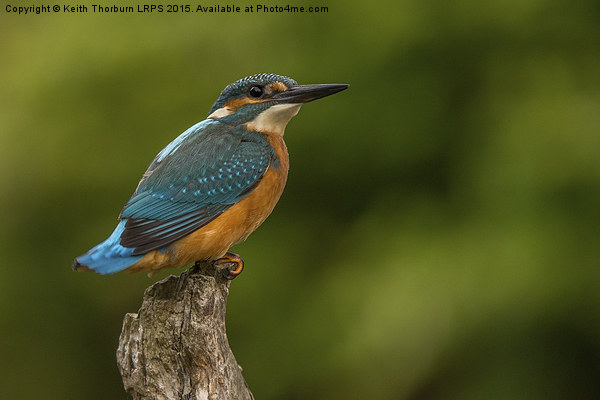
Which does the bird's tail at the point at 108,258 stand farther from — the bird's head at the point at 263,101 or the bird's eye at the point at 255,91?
the bird's eye at the point at 255,91

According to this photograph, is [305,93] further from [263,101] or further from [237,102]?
[237,102]

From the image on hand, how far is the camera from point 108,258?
2850mm

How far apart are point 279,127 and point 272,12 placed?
1.70 metres

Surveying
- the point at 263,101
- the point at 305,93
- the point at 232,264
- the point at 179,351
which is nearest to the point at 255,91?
the point at 263,101

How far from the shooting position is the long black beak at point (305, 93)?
322 cm

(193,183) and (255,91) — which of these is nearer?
(193,183)

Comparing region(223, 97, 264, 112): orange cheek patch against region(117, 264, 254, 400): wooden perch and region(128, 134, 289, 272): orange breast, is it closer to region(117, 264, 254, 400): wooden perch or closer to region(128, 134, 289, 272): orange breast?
region(128, 134, 289, 272): orange breast

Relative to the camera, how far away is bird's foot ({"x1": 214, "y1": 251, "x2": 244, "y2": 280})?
3.36 m

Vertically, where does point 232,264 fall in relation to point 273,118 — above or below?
below

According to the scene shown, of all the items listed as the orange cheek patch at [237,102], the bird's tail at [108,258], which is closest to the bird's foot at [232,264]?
the bird's tail at [108,258]

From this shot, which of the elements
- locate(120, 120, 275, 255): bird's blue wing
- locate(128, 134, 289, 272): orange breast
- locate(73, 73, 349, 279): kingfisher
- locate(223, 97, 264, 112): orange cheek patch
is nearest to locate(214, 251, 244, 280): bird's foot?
locate(73, 73, 349, 279): kingfisher

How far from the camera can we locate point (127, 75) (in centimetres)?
485

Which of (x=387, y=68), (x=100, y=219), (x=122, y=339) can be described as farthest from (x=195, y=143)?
(x=387, y=68)

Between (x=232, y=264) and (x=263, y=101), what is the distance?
0.77m
